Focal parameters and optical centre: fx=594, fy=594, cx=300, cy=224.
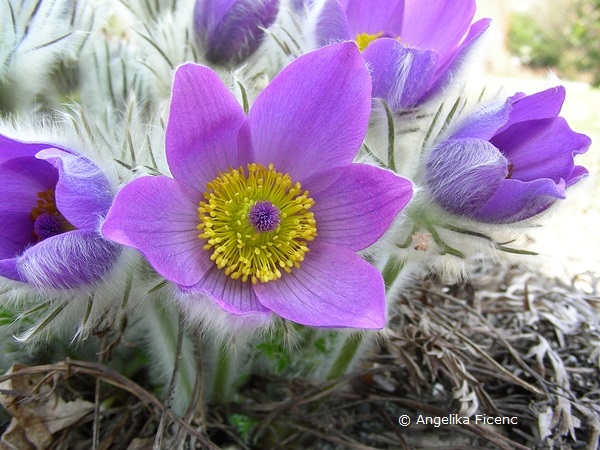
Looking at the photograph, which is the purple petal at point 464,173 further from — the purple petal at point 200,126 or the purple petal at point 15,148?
the purple petal at point 15,148

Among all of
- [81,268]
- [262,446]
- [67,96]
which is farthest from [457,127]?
[67,96]

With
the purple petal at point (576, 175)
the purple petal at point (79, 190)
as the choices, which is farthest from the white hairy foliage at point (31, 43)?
the purple petal at point (576, 175)

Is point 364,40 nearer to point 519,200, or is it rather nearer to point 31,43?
point 519,200

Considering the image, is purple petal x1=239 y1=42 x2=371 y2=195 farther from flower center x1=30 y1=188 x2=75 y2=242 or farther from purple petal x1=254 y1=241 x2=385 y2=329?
flower center x1=30 y1=188 x2=75 y2=242

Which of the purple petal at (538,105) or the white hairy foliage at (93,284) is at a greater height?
the purple petal at (538,105)

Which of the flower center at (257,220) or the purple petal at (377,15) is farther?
the purple petal at (377,15)

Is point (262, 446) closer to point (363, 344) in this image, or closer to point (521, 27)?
point (363, 344)
